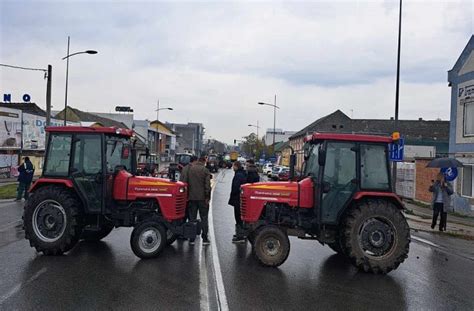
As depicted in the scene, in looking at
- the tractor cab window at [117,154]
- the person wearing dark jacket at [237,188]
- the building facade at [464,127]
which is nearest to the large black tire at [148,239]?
the tractor cab window at [117,154]

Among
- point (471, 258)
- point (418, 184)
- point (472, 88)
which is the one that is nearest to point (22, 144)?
point (418, 184)

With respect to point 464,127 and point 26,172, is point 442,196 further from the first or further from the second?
point 26,172

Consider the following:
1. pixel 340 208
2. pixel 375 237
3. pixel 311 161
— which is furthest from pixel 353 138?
pixel 375 237

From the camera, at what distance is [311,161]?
9305mm

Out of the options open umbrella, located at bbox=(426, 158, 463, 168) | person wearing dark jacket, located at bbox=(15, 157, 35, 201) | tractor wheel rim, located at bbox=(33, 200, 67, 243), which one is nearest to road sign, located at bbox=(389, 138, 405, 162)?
open umbrella, located at bbox=(426, 158, 463, 168)

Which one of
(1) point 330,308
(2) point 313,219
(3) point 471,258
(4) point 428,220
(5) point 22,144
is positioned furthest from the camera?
(5) point 22,144

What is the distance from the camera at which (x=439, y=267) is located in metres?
9.30

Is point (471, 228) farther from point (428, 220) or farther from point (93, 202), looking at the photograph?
point (93, 202)

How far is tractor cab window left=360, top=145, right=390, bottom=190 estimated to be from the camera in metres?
8.68

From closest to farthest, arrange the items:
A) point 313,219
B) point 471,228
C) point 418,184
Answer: point 313,219 < point 471,228 < point 418,184

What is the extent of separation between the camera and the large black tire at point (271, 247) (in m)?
8.38

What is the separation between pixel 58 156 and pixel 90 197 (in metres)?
1.10

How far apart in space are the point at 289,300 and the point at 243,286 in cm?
85

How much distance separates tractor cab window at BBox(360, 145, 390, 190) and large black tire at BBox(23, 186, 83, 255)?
5.57 m
